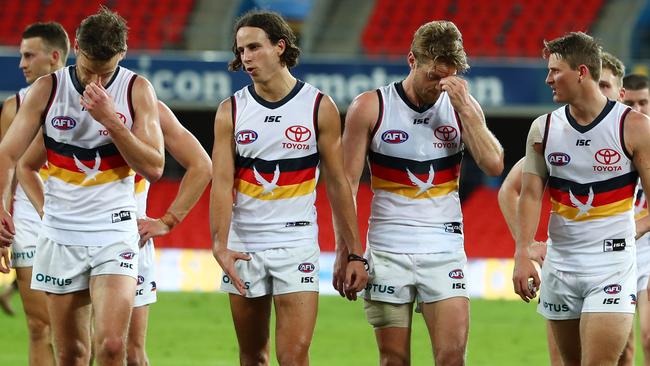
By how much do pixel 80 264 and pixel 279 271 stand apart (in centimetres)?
109

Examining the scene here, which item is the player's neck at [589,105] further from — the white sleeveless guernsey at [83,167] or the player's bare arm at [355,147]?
the white sleeveless guernsey at [83,167]

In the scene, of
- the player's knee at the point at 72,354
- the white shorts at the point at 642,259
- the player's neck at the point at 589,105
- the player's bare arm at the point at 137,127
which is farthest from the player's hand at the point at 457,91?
the player's knee at the point at 72,354

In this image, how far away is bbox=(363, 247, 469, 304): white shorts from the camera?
21.2 feet

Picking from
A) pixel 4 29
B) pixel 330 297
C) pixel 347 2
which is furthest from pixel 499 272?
pixel 4 29

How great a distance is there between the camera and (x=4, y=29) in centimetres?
2022

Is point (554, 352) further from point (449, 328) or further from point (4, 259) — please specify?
point (4, 259)

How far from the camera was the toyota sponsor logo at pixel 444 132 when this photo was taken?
21.7ft

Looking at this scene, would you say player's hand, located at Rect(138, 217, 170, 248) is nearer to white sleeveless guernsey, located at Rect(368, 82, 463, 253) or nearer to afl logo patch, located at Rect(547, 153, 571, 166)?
white sleeveless guernsey, located at Rect(368, 82, 463, 253)

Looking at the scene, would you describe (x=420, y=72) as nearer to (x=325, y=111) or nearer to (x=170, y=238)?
(x=325, y=111)

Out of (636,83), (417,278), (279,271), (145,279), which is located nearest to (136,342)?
(145,279)

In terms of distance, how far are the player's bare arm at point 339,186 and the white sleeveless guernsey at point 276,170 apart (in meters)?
0.06

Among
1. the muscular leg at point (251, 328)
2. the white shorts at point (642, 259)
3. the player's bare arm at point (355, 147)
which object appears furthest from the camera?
the white shorts at point (642, 259)

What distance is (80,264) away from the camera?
644cm

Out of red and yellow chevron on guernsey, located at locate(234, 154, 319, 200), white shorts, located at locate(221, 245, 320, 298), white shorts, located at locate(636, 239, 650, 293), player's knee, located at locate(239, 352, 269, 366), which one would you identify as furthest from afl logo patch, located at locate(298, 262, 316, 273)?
white shorts, located at locate(636, 239, 650, 293)
